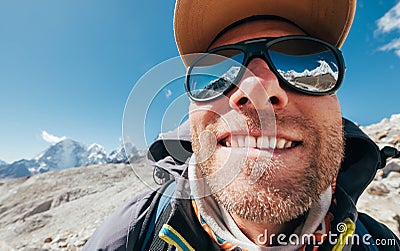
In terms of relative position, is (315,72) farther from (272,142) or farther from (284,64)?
(272,142)

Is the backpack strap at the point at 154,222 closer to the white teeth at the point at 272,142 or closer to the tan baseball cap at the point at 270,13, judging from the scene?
the white teeth at the point at 272,142

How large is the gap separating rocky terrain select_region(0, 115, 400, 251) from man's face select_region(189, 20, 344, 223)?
0.46 m

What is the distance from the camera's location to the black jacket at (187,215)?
1.20 metres

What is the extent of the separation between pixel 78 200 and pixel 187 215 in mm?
14124

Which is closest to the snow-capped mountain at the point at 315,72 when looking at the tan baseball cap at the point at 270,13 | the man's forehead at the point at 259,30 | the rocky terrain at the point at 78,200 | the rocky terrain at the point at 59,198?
the man's forehead at the point at 259,30

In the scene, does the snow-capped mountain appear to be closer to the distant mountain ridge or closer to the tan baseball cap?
the tan baseball cap

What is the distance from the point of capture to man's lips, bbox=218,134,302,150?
3.56 ft

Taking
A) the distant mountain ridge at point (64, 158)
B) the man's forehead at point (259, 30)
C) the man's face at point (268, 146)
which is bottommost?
the man's face at point (268, 146)

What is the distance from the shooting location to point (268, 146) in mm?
1084

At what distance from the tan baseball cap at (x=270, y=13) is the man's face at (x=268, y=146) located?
0.44 m

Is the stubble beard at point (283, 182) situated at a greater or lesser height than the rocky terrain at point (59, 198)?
lesser

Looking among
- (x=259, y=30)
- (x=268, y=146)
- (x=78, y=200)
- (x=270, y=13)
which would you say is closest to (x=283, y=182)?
(x=268, y=146)

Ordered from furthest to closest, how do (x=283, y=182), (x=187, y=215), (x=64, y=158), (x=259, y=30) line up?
(x=64, y=158), (x=259, y=30), (x=187, y=215), (x=283, y=182)

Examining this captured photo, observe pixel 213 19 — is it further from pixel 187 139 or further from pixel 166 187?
pixel 166 187
